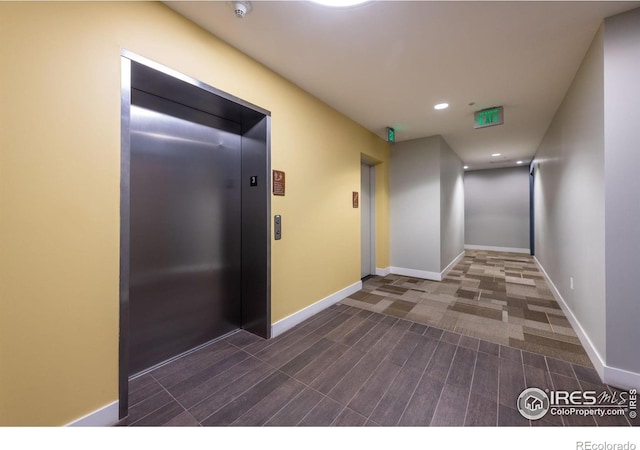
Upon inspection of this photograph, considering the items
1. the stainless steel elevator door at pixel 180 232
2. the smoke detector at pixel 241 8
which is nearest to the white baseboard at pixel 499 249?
the stainless steel elevator door at pixel 180 232

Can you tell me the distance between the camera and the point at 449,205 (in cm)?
580

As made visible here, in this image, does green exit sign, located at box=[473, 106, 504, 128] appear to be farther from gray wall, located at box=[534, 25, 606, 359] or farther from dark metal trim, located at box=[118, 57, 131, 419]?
dark metal trim, located at box=[118, 57, 131, 419]

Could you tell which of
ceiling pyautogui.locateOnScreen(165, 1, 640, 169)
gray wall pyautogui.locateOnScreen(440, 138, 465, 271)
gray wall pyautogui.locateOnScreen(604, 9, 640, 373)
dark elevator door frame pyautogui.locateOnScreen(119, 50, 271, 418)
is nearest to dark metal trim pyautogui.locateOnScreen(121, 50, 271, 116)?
dark elevator door frame pyautogui.locateOnScreen(119, 50, 271, 418)

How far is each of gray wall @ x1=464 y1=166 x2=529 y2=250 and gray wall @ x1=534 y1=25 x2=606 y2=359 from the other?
5552 millimetres

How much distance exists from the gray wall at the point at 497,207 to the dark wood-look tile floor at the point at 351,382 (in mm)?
7733

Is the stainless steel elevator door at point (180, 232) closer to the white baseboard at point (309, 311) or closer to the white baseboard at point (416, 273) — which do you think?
the white baseboard at point (309, 311)

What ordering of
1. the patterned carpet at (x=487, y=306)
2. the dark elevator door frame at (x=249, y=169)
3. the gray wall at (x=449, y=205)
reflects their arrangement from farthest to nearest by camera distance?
the gray wall at (x=449, y=205)
the patterned carpet at (x=487, y=306)
the dark elevator door frame at (x=249, y=169)

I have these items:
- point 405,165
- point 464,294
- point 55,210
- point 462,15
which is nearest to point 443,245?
point 464,294

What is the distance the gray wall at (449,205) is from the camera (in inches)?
201

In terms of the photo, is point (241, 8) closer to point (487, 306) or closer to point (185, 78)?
point (185, 78)

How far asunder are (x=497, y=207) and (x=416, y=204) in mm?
5635

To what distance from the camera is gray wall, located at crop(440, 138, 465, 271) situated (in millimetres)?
5098

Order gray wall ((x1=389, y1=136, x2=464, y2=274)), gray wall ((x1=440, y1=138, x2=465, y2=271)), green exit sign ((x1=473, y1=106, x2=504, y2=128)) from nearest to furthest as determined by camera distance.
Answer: green exit sign ((x1=473, y1=106, x2=504, y2=128)) < gray wall ((x1=389, y1=136, x2=464, y2=274)) < gray wall ((x1=440, y1=138, x2=465, y2=271))
